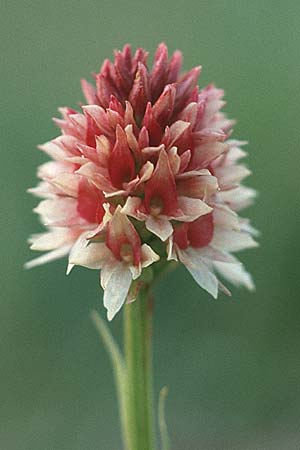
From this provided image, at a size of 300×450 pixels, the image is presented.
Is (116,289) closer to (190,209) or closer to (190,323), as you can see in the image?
(190,209)

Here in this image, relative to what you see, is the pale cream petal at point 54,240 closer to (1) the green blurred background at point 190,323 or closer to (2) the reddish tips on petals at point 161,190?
(2) the reddish tips on petals at point 161,190

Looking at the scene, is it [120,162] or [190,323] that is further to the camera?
[190,323]

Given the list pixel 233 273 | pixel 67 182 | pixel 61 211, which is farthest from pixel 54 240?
pixel 233 273

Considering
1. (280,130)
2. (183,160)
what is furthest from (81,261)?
(280,130)

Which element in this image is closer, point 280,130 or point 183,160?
point 183,160

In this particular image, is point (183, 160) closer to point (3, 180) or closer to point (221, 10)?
point (3, 180)

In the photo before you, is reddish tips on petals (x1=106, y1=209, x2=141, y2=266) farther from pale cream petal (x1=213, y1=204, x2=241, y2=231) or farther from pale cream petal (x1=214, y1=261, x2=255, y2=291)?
pale cream petal (x1=214, y1=261, x2=255, y2=291)
